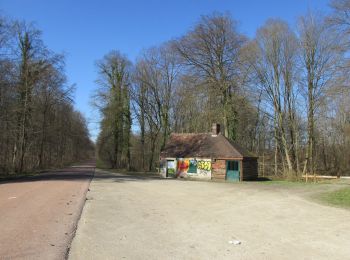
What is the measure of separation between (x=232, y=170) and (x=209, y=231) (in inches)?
1196

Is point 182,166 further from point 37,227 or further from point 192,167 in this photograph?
point 37,227

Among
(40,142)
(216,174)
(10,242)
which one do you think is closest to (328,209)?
(10,242)

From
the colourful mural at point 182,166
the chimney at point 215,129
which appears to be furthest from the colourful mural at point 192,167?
the chimney at point 215,129

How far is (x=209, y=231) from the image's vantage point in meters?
11.2

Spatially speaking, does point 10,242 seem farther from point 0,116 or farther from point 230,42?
point 230,42

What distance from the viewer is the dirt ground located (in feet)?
27.8

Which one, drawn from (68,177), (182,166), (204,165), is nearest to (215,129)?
(204,165)

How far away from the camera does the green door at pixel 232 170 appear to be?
40.8 metres

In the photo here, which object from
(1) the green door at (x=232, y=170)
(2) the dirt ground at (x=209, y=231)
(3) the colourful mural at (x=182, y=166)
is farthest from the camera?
(3) the colourful mural at (x=182, y=166)

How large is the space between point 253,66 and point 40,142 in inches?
1198

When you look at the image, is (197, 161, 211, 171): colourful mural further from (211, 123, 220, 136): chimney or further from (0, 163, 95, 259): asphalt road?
(0, 163, 95, 259): asphalt road

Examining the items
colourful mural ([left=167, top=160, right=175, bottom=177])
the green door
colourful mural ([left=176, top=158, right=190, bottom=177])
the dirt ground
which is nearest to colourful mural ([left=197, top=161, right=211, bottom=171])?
colourful mural ([left=176, top=158, right=190, bottom=177])

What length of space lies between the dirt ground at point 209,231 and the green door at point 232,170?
22965mm

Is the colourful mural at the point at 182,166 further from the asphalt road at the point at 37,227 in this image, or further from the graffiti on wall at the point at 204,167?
the asphalt road at the point at 37,227
